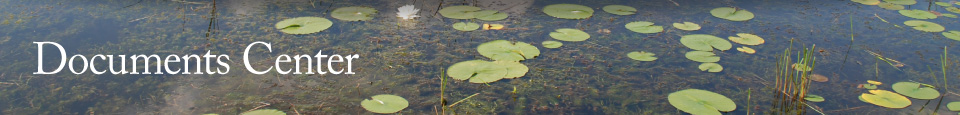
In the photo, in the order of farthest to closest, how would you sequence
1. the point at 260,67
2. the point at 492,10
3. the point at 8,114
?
the point at 492,10
the point at 260,67
the point at 8,114

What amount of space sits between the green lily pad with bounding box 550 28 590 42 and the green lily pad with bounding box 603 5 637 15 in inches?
→ 13.5

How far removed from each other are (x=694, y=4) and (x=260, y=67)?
1658 mm

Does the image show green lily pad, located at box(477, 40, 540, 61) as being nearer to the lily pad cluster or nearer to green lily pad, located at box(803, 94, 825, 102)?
the lily pad cluster

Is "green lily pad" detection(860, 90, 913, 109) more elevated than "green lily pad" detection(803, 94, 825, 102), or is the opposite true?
"green lily pad" detection(860, 90, 913, 109)

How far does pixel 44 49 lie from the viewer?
2.28 meters

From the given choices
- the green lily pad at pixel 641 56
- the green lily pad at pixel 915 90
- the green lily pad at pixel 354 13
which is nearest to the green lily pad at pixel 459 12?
the green lily pad at pixel 354 13

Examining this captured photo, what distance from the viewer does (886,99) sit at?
1933mm

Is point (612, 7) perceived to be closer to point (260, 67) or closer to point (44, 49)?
point (260, 67)

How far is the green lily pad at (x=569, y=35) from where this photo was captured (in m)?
2.47

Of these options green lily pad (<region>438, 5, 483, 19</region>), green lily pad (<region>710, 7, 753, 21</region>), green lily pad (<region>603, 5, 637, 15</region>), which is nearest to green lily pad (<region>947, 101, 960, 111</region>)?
green lily pad (<region>710, 7, 753, 21</region>)

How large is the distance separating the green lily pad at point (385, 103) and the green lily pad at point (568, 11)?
3.42 feet

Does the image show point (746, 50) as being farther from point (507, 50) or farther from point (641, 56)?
point (507, 50)

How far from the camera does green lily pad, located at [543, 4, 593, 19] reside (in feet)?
9.21

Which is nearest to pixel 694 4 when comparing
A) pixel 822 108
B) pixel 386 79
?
pixel 822 108
